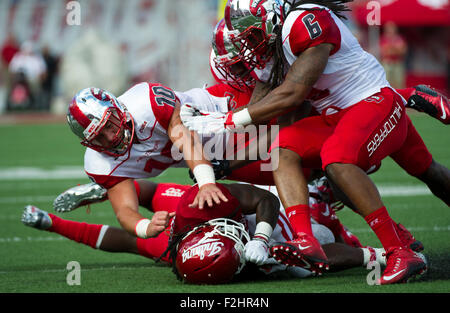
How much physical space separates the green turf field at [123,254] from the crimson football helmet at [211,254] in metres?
0.06

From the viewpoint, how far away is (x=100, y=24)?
1942 cm

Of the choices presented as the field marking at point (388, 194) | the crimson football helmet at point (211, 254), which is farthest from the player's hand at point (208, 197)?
the field marking at point (388, 194)

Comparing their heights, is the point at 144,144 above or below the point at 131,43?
above

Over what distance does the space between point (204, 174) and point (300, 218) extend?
56 centimetres

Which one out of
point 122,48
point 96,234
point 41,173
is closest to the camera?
point 96,234

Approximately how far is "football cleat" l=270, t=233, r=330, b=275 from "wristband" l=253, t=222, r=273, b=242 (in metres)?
0.18

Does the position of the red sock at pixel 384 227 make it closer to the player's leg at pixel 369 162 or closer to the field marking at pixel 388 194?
the player's leg at pixel 369 162

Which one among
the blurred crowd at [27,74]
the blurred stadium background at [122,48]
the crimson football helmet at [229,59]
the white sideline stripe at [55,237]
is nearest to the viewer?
the crimson football helmet at [229,59]

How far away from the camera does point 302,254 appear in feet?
→ 11.4

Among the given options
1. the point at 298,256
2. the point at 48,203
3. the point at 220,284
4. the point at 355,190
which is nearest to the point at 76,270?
the point at 220,284

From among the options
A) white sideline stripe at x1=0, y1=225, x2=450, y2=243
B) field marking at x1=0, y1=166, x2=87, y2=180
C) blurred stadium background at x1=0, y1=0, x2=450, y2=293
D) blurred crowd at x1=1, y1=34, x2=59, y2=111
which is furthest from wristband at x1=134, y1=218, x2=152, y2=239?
blurred crowd at x1=1, y1=34, x2=59, y2=111

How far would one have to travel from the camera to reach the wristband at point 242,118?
3.74 metres

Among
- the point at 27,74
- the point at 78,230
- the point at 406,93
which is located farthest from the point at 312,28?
the point at 27,74

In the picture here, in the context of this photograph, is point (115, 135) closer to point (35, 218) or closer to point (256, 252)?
point (35, 218)
